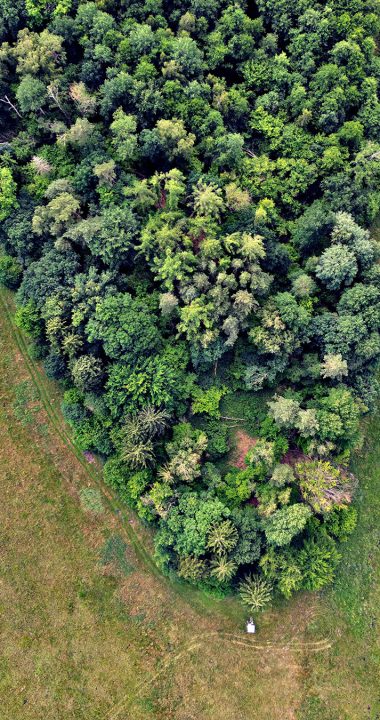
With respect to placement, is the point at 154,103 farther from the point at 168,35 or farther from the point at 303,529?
the point at 303,529

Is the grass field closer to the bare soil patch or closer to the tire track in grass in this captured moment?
the tire track in grass

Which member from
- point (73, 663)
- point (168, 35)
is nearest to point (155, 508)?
point (73, 663)

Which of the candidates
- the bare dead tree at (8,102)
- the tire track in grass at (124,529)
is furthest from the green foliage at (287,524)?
the bare dead tree at (8,102)

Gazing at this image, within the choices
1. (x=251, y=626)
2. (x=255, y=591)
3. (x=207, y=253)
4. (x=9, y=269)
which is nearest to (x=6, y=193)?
(x=9, y=269)

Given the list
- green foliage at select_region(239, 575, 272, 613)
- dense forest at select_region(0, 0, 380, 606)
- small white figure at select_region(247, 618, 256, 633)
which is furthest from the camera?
small white figure at select_region(247, 618, 256, 633)

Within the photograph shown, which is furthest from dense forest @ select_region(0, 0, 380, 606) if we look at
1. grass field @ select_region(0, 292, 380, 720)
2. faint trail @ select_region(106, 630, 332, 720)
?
faint trail @ select_region(106, 630, 332, 720)

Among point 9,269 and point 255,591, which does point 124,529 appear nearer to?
point 255,591
